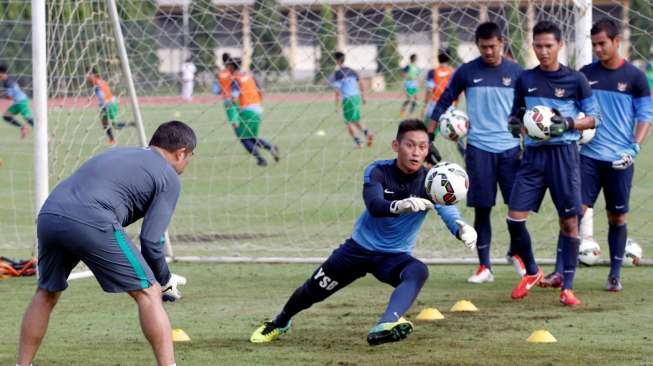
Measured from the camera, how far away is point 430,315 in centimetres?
739

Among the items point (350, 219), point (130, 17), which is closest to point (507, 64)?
point (350, 219)

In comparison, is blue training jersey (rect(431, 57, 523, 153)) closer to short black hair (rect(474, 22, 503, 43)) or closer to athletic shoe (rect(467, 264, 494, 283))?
short black hair (rect(474, 22, 503, 43))

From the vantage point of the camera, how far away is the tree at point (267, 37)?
1283 centimetres

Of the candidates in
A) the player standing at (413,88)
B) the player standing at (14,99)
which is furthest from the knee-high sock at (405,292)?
the player standing at (14,99)

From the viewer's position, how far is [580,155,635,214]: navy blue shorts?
27.5 feet

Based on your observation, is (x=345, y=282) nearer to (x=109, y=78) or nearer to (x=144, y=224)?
(x=144, y=224)

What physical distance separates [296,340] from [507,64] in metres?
3.24

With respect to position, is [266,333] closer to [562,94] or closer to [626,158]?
[562,94]

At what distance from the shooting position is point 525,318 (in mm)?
7348

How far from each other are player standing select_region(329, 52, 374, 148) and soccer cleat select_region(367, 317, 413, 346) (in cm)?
1047

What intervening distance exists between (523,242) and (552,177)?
612 mm

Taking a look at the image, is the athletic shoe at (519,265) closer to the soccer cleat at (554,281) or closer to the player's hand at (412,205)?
the soccer cleat at (554,281)

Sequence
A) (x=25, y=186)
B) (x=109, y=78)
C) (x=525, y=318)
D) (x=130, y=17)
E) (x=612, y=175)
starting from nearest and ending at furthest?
(x=525, y=318)
(x=612, y=175)
(x=109, y=78)
(x=130, y=17)
(x=25, y=186)

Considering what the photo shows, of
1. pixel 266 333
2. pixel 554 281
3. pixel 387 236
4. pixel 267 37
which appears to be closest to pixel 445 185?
pixel 387 236
